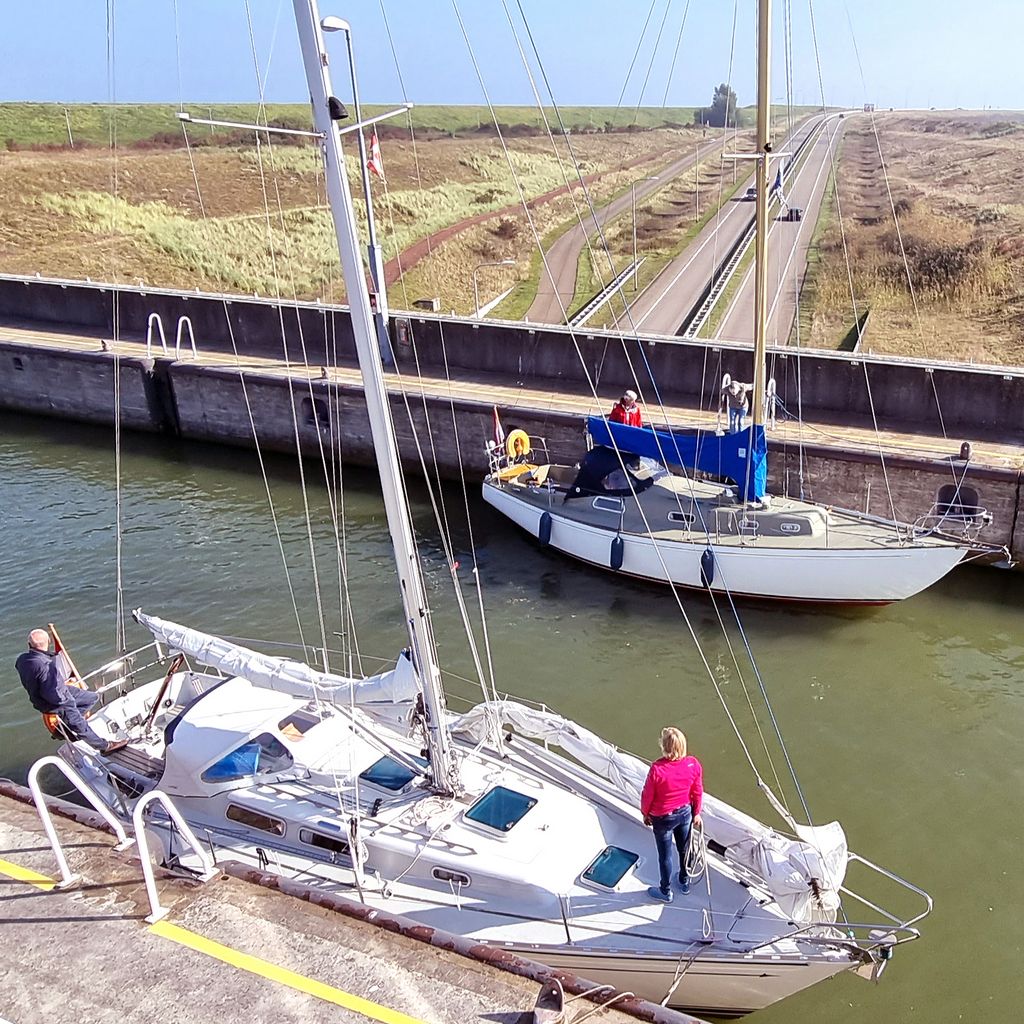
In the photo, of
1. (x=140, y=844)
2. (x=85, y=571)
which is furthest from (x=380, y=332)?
(x=140, y=844)

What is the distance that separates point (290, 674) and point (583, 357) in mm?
15710

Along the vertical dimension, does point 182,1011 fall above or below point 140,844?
below

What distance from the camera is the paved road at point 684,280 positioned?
3347 cm

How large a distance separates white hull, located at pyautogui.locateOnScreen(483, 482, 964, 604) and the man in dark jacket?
362 inches

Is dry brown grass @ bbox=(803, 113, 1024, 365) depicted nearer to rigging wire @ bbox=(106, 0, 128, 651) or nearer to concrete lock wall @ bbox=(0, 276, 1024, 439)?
concrete lock wall @ bbox=(0, 276, 1024, 439)

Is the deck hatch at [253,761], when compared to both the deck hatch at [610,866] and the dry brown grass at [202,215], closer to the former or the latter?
the deck hatch at [610,866]

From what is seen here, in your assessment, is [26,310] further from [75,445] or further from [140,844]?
[140,844]

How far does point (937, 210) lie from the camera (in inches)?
2067

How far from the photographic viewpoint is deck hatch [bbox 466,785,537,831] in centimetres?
915

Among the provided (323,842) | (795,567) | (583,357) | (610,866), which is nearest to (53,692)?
(323,842)

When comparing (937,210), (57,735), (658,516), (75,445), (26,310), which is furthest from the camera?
(937,210)

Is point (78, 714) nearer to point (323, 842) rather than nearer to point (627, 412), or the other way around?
point (323, 842)

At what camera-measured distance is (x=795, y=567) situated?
16312mm

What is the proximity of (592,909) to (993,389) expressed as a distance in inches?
645
